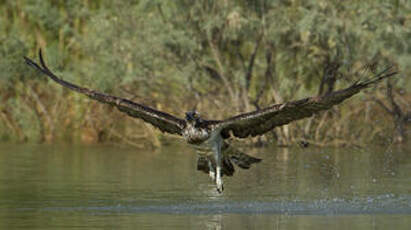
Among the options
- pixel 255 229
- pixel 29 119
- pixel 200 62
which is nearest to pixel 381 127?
pixel 200 62

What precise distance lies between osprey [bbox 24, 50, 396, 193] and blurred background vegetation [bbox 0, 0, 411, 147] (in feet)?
33.5

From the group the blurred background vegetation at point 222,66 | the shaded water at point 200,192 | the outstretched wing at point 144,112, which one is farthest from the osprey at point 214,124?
the blurred background vegetation at point 222,66

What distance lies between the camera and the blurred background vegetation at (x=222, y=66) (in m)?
25.5

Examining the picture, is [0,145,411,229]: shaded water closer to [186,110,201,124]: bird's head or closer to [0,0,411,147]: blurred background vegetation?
[186,110,201,124]: bird's head

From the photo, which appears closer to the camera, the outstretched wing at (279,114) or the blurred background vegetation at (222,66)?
the outstretched wing at (279,114)

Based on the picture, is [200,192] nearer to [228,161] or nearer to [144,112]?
[228,161]

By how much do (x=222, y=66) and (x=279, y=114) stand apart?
13.3m

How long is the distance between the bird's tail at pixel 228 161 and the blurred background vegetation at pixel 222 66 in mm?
10104

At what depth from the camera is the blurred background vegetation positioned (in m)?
25.5

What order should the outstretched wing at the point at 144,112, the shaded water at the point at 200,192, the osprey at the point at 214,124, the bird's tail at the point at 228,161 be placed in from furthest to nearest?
the bird's tail at the point at 228,161
the outstretched wing at the point at 144,112
the osprey at the point at 214,124
the shaded water at the point at 200,192

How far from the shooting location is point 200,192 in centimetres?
1606

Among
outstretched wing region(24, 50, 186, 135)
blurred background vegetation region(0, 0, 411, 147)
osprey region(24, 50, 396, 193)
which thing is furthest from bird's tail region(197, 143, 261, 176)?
blurred background vegetation region(0, 0, 411, 147)

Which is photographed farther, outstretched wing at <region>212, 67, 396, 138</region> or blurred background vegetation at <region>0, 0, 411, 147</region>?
blurred background vegetation at <region>0, 0, 411, 147</region>

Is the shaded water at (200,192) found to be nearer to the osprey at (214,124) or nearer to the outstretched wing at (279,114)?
the osprey at (214,124)
